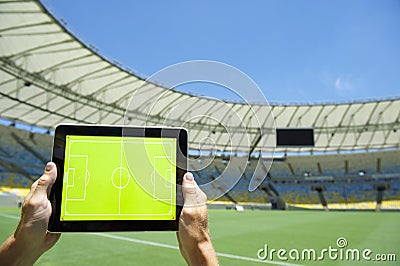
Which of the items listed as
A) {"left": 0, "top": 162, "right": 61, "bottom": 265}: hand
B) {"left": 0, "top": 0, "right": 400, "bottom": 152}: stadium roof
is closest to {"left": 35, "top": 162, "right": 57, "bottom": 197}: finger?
{"left": 0, "top": 162, "right": 61, "bottom": 265}: hand

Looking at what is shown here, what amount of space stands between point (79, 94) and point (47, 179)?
27176 millimetres

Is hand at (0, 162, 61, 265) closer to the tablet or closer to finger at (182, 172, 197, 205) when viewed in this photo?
the tablet

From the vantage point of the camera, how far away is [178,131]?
1345mm

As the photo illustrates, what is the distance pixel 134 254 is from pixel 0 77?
23405mm

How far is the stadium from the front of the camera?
61.6 inches

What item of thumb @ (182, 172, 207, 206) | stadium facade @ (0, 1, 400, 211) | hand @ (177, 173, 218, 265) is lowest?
hand @ (177, 173, 218, 265)

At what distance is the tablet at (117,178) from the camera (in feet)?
4.15

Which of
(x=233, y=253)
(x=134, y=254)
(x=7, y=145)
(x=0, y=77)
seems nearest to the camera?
(x=134, y=254)

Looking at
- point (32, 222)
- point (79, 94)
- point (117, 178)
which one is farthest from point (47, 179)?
point (79, 94)

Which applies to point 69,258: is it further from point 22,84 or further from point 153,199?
point 22,84

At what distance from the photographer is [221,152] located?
1.04m

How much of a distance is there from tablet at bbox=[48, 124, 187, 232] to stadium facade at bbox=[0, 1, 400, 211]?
123 mm

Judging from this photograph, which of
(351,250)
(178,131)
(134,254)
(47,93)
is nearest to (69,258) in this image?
(134,254)

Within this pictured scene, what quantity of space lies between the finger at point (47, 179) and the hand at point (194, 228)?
565 mm
